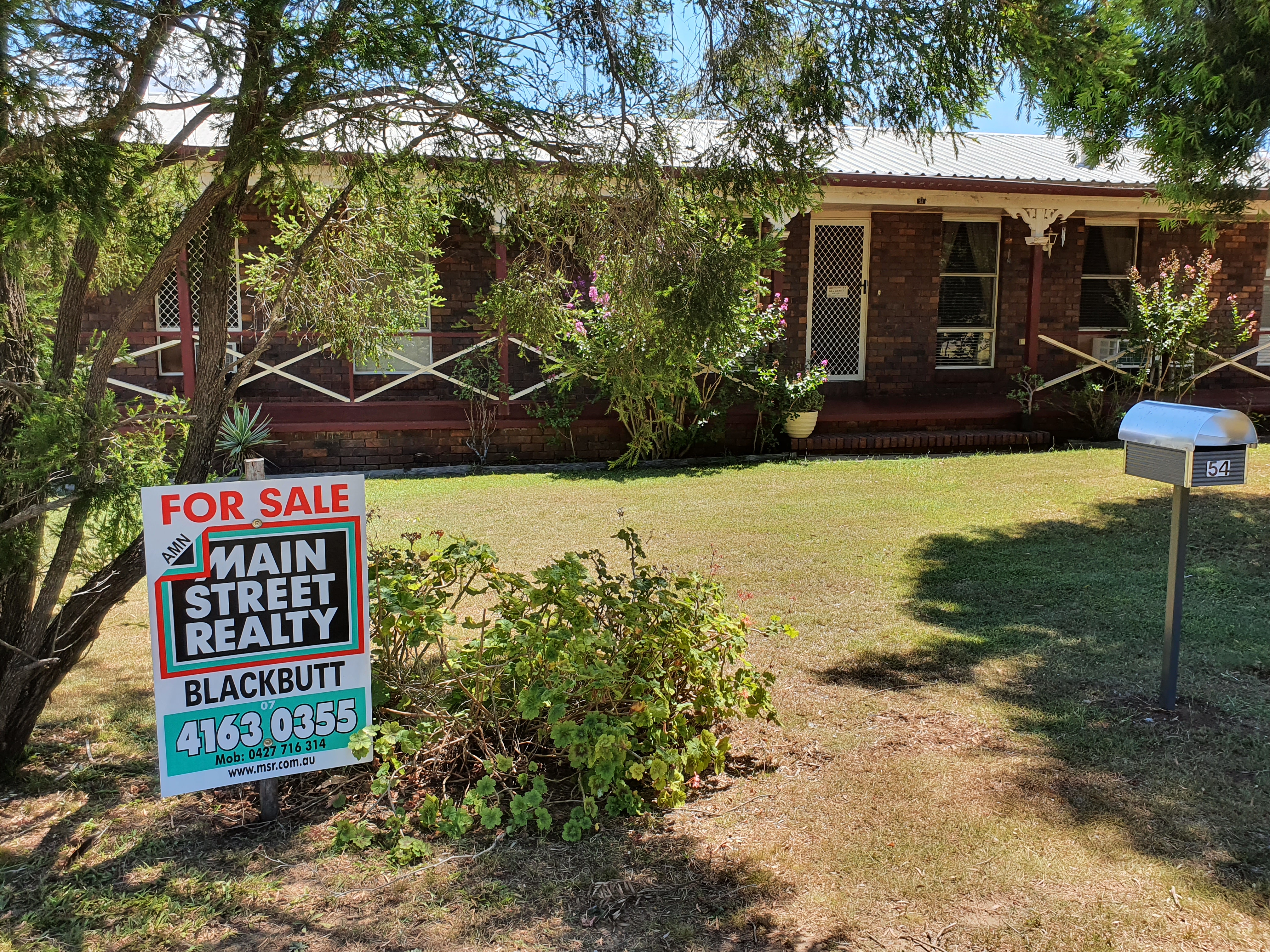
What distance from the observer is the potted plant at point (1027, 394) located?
41.1 ft

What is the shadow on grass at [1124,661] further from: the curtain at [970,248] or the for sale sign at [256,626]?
the curtain at [970,248]

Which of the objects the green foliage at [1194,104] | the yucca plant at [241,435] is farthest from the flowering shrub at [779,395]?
the yucca plant at [241,435]

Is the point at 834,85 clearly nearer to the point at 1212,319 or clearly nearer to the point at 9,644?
the point at 9,644

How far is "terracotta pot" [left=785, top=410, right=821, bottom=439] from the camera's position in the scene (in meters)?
11.5

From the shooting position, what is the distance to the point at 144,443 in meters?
3.82

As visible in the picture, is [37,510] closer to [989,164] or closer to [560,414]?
[560,414]

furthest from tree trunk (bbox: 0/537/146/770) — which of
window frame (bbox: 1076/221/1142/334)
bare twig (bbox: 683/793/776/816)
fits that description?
window frame (bbox: 1076/221/1142/334)

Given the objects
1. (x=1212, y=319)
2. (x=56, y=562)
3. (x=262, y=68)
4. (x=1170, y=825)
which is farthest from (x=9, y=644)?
(x=1212, y=319)

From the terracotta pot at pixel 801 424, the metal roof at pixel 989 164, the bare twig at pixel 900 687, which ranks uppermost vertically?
the metal roof at pixel 989 164

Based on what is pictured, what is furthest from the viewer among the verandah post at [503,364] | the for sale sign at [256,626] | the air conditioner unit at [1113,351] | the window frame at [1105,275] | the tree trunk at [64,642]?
the window frame at [1105,275]

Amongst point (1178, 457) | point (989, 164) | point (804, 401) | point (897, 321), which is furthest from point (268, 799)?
point (989, 164)

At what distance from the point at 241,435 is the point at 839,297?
7727mm

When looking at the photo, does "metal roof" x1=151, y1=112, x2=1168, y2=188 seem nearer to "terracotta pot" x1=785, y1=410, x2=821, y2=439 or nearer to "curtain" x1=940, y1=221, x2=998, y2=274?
"curtain" x1=940, y1=221, x2=998, y2=274

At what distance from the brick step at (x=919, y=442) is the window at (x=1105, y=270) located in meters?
3.38
